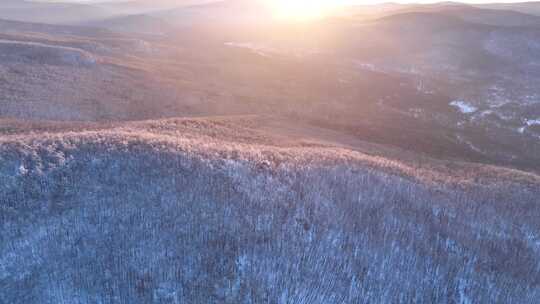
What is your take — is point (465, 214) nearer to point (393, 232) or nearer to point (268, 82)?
point (393, 232)

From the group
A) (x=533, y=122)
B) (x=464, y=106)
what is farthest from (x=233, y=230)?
(x=464, y=106)

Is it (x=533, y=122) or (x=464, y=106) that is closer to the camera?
(x=533, y=122)

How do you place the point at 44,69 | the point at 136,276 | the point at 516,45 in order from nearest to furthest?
1. the point at 136,276
2. the point at 44,69
3. the point at 516,45

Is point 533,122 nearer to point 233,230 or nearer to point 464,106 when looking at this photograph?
point 464,106

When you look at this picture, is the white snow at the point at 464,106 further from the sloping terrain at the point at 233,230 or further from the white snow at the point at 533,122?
the sloping terrain at the point at 233,230

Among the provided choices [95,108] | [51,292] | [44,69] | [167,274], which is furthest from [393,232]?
[44,69]

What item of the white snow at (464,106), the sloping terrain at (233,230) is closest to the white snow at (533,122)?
the white snow at (464,106)
